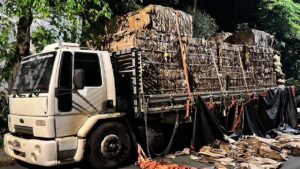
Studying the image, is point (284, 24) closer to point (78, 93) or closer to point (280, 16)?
point (280, 16)

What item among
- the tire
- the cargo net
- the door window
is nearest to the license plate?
the tire

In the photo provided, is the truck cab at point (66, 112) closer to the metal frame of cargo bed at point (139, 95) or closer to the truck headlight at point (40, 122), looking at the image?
the truck headlight at point (40, 122)

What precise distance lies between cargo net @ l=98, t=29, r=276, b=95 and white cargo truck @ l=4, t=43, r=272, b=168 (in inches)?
12.2

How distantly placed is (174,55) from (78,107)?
Answer: 8.93ft

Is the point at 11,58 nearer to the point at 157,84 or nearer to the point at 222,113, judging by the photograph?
the point at 157,84

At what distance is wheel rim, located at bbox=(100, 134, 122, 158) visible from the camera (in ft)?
22.5

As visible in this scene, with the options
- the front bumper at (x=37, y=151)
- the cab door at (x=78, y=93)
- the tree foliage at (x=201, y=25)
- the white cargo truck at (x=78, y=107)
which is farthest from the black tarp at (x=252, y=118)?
the tree foliage at (x=201, y=25)

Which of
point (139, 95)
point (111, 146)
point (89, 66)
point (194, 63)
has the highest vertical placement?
point (194, 63)

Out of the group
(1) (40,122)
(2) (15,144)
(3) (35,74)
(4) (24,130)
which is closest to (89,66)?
(3) (35,74)

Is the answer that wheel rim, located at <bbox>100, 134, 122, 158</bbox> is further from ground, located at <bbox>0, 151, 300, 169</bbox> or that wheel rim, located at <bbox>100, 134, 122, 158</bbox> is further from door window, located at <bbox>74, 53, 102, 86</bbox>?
door window, located at <bbox>74, 53, 102, 86</bbox>

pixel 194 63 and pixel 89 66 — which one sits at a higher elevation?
pixel 194 63

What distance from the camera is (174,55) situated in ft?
26.9

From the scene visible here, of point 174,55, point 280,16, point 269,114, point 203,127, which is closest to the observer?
point 174,55

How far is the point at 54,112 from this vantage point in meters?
6.33
